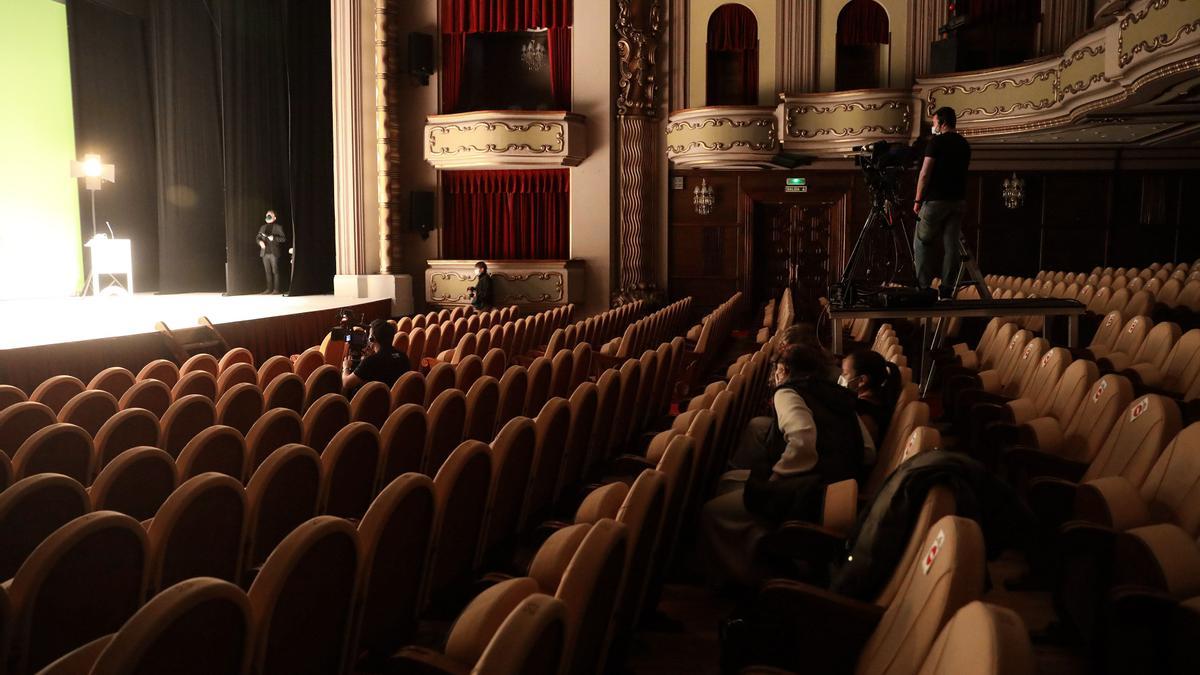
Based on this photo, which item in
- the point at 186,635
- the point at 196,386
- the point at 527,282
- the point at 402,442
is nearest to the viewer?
the point at 186,635

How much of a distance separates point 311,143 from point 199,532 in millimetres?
8945

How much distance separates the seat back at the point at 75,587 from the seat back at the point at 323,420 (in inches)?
43.5

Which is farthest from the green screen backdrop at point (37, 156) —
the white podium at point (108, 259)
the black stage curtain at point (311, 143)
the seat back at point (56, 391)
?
the seat back at point (56, 391)

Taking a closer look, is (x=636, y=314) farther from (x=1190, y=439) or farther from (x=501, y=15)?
(x=1190, y=439)

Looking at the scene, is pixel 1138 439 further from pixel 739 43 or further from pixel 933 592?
pixel 739 43

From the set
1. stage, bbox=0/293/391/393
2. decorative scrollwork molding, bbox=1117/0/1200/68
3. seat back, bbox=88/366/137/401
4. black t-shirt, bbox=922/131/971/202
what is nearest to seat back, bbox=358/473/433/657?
seat back, bbox=88/366/137/401

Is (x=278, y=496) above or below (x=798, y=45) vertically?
below

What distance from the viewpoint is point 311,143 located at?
9.62m

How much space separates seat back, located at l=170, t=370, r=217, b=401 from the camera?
3.07 meters

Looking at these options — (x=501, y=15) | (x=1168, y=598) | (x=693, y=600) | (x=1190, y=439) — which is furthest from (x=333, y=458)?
(x=501, y=15)

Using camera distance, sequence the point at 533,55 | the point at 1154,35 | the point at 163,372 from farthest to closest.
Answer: the point at 533,55 < the point at 1154,35 < the point at 163,372

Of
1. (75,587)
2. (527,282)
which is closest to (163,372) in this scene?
(75,587)

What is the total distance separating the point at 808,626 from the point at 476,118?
8.21 meters

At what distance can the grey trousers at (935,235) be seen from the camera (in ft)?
13.3
